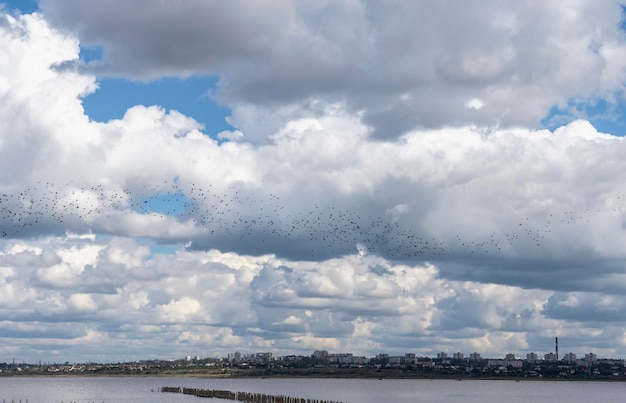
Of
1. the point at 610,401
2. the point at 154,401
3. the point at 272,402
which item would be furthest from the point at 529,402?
the point at 154,401

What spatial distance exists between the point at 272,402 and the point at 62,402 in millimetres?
38569

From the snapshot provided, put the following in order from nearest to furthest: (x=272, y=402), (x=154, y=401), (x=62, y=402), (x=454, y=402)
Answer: (x=272, y=402) < (x=62, y=402) < (x=154, y=401) < (x=454, y=402)

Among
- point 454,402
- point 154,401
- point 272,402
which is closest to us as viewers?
point 272,402

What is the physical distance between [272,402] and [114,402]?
1415 inches

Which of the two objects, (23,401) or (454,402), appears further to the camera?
(454,402)

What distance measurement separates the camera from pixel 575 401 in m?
185

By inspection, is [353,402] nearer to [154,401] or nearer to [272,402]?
[272,402]

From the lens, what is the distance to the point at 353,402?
166m

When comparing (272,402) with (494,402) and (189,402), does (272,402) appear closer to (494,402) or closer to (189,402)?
(189,402)

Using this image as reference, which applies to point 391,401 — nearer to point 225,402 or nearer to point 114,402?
point 225,402

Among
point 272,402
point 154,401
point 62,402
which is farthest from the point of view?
point 154,401

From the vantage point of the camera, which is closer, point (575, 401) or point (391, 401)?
point (391, 401)

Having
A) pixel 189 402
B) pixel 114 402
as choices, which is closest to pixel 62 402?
pixel 114 402

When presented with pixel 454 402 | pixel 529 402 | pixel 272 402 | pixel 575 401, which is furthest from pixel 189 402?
pixel 575 401
